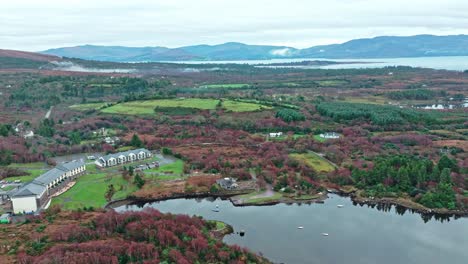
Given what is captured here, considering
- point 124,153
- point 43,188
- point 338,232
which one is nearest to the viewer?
point 338,232

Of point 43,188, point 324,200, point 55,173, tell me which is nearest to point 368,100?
point 324,200

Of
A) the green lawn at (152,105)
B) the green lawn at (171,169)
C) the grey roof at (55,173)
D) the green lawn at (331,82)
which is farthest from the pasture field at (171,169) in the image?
the green lawn at (331,82)

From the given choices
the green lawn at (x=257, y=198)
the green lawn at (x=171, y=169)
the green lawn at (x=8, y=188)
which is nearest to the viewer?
the green lawn at (x=257, y=198)

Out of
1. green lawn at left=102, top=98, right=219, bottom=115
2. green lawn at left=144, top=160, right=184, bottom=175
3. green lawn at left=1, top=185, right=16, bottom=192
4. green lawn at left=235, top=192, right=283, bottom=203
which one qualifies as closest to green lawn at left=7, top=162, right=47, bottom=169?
green lawn at left=1, top=185, right=16, bottom=192

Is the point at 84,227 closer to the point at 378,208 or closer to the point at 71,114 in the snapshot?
the point at 378,208

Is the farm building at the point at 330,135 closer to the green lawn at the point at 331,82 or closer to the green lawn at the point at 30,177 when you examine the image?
the green lawn at the point at 30,177

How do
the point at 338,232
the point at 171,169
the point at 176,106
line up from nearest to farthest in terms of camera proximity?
1. the point at 338,232
2. the point at 171,169
3. the point at 176,106

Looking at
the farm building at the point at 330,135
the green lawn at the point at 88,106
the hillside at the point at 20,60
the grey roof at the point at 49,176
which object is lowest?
the grey roof at the point at 49,176

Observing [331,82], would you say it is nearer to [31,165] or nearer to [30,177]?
[31,165]
